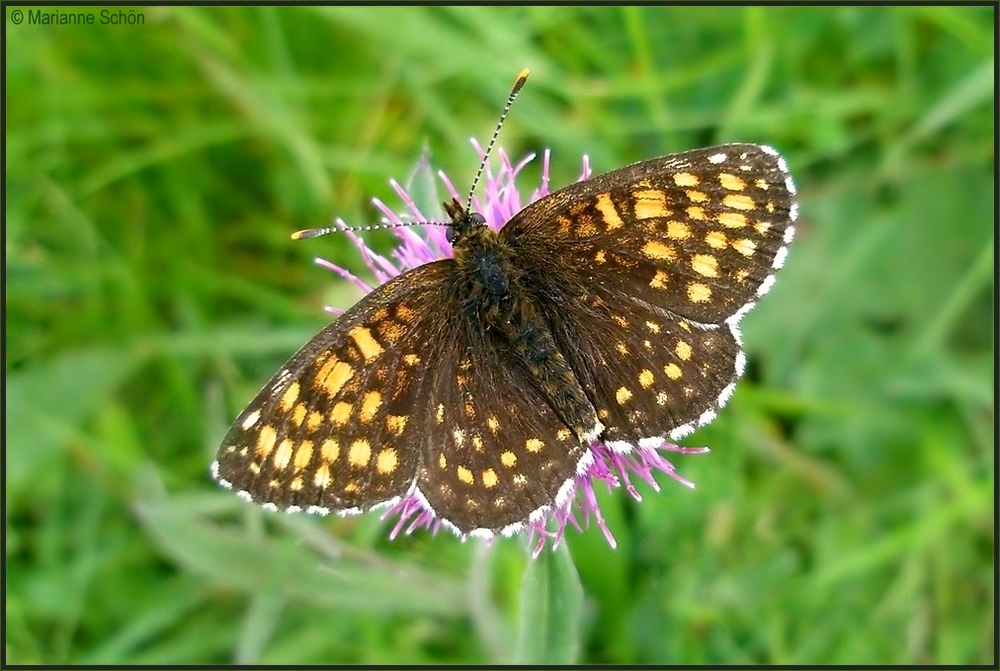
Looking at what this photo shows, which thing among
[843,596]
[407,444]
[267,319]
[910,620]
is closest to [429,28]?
[267,319]

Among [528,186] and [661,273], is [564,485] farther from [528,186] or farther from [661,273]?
[528,186]

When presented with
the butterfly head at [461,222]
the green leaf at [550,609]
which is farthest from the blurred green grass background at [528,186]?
the butterfly head at [461,222]

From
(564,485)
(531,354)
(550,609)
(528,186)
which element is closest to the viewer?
(564,485)

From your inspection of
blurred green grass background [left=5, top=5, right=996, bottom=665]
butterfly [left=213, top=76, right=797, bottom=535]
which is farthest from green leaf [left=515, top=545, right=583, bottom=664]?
blurred green grass background [left=5, top=5, right=996, bottom=665]

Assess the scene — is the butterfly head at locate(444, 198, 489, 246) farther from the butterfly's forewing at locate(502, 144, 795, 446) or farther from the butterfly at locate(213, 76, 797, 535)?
the butterfly's forewing at locate(502, 144, 795, 446)

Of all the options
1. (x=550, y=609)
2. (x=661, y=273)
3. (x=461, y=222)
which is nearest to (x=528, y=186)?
(x=461, y=222)

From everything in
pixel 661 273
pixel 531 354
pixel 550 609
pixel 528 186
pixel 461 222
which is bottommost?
pixel 550 609
